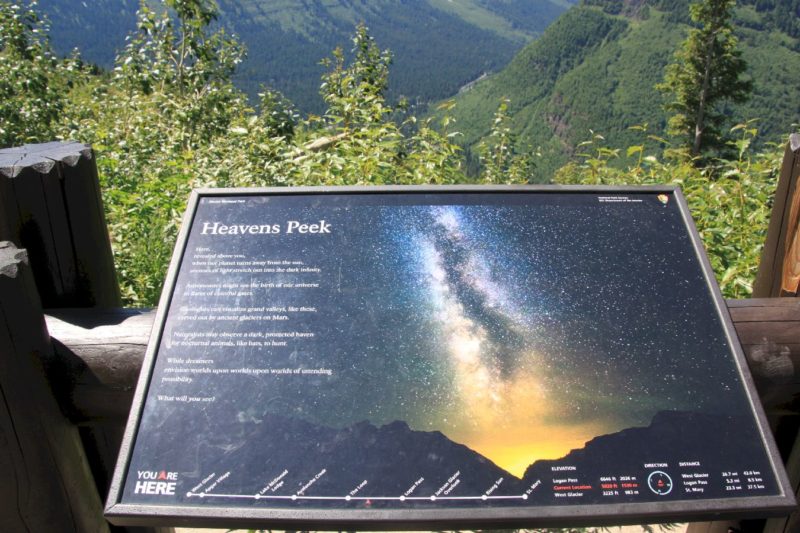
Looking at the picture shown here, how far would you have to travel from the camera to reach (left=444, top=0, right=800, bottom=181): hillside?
3386 inches

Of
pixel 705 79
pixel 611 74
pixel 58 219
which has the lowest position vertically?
pixel 611 74

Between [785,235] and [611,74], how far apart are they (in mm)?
117582

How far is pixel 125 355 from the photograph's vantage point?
159 cm

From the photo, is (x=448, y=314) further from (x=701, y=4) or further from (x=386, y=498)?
(x=701, y=4)

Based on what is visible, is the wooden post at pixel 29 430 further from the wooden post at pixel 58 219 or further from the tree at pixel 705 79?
the tree at pixel 705 79

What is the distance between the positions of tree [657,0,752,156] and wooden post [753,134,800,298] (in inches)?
1044

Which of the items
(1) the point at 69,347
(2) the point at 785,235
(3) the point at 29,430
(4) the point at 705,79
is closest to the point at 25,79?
(1) the point at 69,347

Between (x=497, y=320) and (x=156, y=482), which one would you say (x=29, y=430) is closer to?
(x=156, y=482)

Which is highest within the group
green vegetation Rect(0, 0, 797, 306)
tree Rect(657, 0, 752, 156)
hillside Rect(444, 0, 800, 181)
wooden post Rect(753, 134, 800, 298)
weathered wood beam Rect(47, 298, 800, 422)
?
wooden post Rect(753, 134, 800, 298)

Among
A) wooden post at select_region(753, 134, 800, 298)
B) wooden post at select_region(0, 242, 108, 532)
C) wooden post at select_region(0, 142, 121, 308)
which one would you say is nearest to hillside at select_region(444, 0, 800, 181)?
wooden post at select_region(753, 134, 800, 298)

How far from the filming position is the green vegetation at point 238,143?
406cm

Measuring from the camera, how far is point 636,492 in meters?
1.33

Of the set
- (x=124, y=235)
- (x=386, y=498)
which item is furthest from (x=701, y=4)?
(x=386, y=498)

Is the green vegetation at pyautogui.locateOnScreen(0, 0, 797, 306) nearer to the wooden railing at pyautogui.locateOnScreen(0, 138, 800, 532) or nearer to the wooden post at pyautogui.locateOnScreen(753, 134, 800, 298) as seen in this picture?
the wooden post at pyautogui.locateOnScreen(753, 134, 800, 298)
